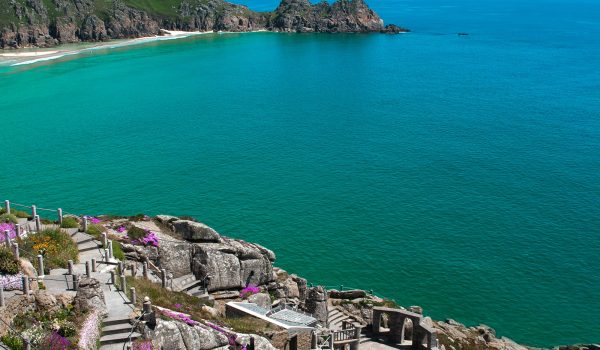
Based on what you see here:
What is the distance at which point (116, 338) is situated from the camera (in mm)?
29109

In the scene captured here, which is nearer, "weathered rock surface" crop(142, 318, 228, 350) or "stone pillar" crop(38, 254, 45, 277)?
"weathered rock surface" crop(142, 318, 228, 350)

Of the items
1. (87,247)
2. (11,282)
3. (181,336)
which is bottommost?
(181,336)

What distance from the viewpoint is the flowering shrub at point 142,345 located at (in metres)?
28.4

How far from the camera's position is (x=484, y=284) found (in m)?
63.9

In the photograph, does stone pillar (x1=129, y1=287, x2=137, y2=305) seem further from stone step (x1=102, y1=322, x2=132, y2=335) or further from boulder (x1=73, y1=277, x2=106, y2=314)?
stone step (x1=102, y1=322, x2=132, y2=335)

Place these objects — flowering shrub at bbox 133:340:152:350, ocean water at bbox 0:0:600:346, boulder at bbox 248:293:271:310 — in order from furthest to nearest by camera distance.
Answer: ocean water at bbox 0:0:600:346 < boulder at bbox 248:293:271:310 < flowering shrub at bbox 133:340:152:350

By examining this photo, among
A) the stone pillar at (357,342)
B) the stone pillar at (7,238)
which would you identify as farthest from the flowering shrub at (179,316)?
the stone pillar at (357,342)

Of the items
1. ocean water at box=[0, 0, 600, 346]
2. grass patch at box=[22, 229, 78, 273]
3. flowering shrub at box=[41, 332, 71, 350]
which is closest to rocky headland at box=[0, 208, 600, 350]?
grass patch at box=[22, 229, 78, 273]

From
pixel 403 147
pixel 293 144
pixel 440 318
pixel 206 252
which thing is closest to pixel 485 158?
pixel 403 147

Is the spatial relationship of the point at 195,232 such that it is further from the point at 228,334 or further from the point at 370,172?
the point at 370,172

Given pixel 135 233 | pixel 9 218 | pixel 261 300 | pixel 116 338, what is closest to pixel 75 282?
pixel 116 338

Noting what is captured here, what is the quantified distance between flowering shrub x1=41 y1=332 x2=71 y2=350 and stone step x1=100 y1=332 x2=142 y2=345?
2.23 meters

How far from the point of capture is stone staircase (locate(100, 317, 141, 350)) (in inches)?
1134

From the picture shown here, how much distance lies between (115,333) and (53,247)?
1066cm
